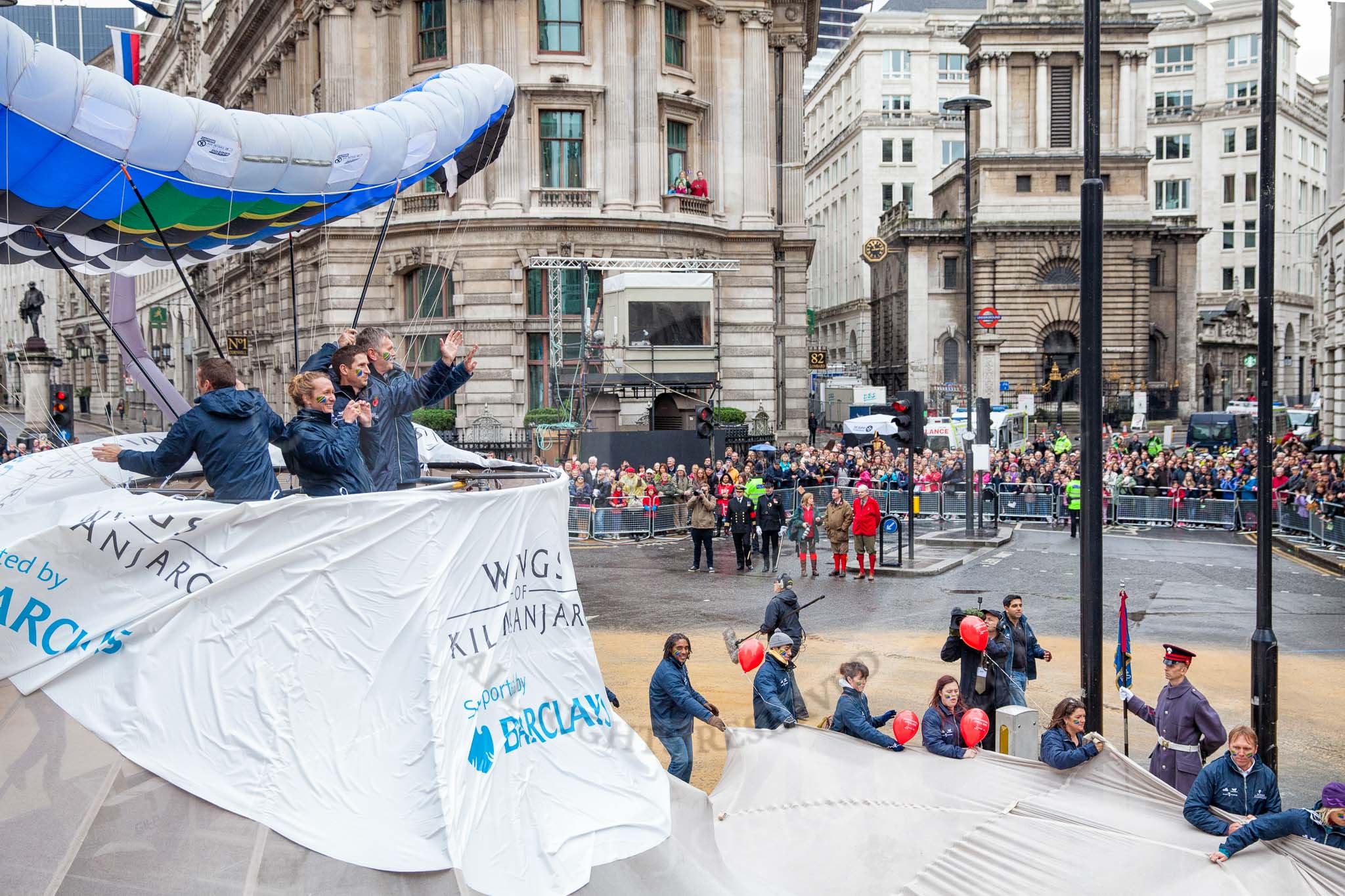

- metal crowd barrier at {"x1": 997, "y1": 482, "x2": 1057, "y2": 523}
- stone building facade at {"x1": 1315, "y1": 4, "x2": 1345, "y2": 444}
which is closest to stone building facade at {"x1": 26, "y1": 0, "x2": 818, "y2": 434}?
metal crowd barrier at {"x1": 997, "y1": 482, "x2": 1057, "y2": 523}

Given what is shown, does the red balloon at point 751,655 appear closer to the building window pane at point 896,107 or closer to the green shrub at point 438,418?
the green shrub at point 438,418

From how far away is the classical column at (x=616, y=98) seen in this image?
37.2 m

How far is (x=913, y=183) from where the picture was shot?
9375 cm

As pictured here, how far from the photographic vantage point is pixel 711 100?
3966 cm

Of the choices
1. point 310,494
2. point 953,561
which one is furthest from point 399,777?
point 953,561

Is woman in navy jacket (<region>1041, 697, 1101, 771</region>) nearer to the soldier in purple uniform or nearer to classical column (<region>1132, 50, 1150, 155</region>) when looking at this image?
the soldier in purple uniform

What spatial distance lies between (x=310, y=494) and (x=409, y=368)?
1227 inches

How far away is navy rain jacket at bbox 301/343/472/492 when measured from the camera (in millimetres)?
7328

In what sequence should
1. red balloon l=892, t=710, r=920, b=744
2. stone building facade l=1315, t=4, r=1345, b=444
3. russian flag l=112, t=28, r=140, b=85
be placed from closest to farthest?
red balloon l=892, t=710, r=920, b=744
russian flag l=112, t=28, r=140, b=85
stone building facade l=1315, t=4, r=1345, b=444

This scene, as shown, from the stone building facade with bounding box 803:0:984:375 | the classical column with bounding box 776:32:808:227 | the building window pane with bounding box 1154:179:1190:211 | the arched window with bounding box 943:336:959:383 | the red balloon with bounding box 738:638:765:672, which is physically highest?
the stone building facade with bounding box 803:0:984:375

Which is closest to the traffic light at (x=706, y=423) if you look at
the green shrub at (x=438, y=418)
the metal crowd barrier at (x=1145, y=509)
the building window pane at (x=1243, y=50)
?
the metal crowd barrier at (x=1145, y=509)

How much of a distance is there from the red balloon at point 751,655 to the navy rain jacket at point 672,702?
2.49 feet

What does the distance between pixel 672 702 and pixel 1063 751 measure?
9.14ft

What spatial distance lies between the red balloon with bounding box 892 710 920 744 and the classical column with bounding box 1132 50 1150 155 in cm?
6955
